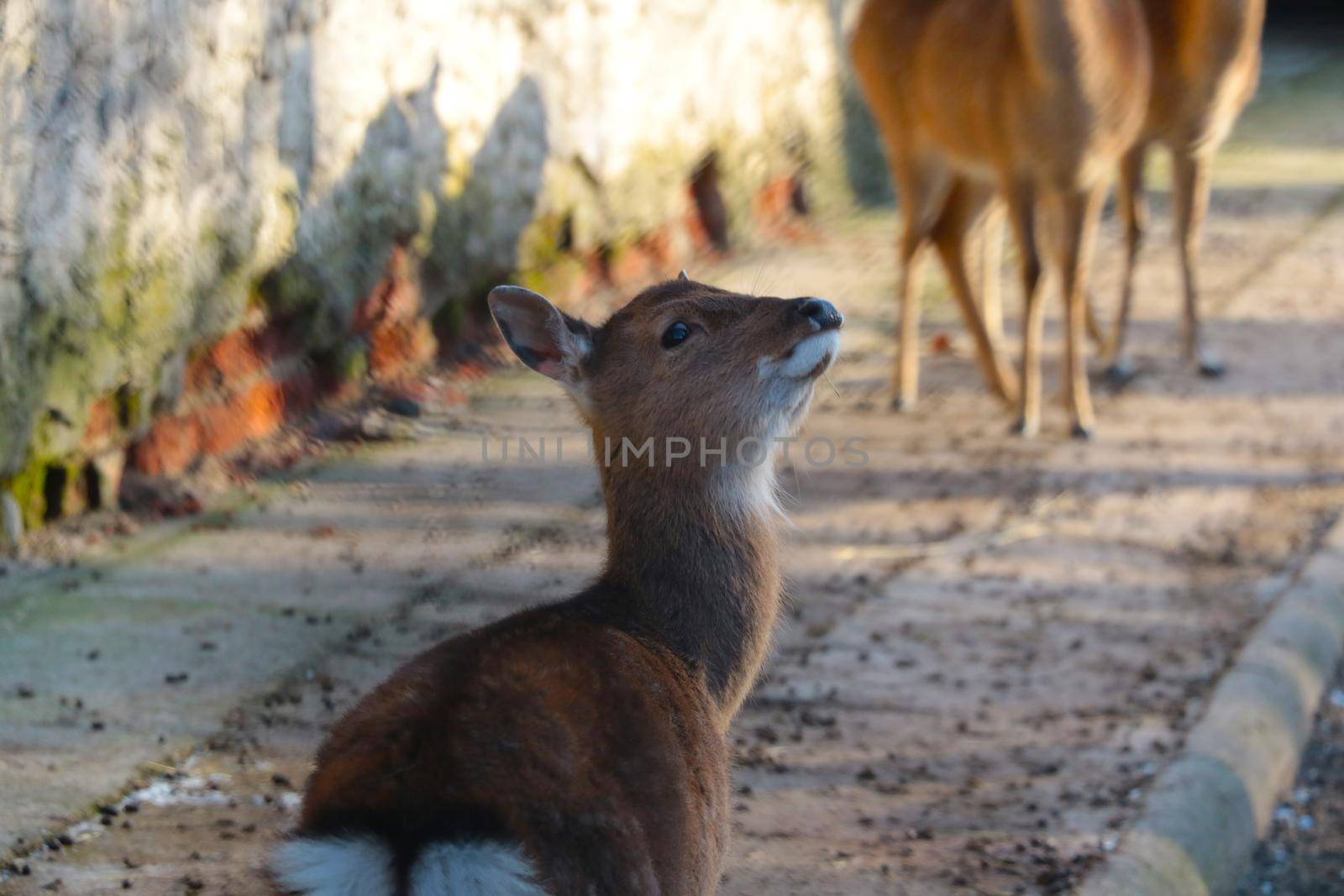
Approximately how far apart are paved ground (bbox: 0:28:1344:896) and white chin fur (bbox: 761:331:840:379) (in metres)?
1.10

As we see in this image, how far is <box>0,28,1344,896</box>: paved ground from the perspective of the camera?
3699 millimetres

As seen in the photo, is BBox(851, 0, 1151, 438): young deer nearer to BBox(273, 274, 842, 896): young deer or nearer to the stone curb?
the stone curb

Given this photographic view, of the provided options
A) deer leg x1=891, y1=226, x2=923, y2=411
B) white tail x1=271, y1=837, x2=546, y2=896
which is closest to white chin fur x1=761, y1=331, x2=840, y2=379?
white tail x1=271, y1=837, x2=546, y2=896

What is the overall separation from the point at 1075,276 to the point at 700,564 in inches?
144

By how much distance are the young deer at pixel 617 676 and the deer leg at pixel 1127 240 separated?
4.14m

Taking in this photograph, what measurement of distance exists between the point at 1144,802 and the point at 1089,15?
3337 mm

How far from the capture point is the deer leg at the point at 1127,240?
725 centimetres

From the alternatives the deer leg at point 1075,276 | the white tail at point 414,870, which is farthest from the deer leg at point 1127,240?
the white tail at point 414,870

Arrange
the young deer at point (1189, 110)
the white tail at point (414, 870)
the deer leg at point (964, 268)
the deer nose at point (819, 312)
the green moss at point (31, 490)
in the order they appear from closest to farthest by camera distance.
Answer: the white tail at point (414, 870)
the deer nose at point (819, 312)
the green moss at point (31, 490)
the deer leg at point (964, 268)
the young deer at point (1189, 110)

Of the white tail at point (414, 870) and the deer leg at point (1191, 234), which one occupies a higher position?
the deer leg at point (1191, 234)

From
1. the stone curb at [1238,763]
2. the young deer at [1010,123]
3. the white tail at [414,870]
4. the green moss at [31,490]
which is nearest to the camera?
the white tail at [414,870]

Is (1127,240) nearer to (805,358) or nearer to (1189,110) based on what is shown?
(1189,110)

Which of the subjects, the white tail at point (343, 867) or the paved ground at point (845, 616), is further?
the paved ground at point (845, 616)

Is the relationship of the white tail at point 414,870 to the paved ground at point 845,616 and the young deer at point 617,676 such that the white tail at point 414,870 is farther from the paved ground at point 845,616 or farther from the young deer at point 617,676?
the paved ground at point 845,616
